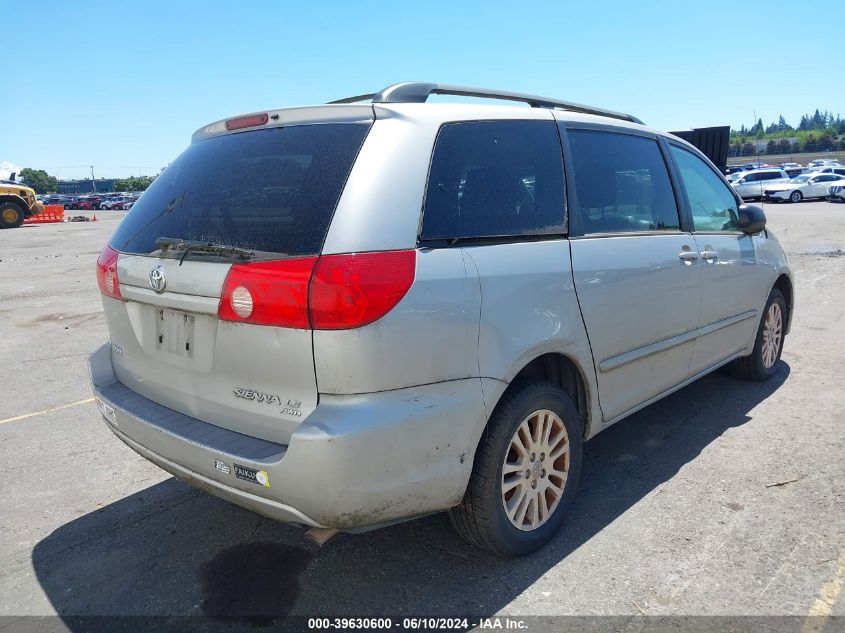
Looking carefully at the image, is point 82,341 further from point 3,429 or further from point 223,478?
point 223,478

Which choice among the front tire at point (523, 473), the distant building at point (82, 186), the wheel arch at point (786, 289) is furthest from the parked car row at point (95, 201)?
the distant building at point (82, 186)

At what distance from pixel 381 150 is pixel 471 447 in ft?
3.84

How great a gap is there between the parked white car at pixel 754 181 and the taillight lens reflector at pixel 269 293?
36.7 metres

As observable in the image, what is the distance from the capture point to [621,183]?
3631 millimetres

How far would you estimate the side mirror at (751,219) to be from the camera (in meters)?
4.61

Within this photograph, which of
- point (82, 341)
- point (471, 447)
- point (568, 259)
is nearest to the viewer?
point (471, 447)

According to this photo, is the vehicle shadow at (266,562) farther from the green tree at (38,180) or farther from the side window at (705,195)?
the green tree at (38,180)

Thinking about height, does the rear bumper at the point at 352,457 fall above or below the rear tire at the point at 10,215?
below

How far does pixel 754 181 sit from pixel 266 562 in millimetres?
39604

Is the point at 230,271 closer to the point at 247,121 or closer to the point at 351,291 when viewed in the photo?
the point at 351,291

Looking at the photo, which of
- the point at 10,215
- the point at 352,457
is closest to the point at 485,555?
the point at 352,457

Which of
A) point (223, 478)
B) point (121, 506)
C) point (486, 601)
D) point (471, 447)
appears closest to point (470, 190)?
point (471, 447)

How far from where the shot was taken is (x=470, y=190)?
2713 mm

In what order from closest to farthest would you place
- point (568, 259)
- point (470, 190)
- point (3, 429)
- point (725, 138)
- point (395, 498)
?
1. point (395, 498)
2. point (470, 190)
3. point (568, 259)
4. point (3, 429)
5. point (725, 138)
